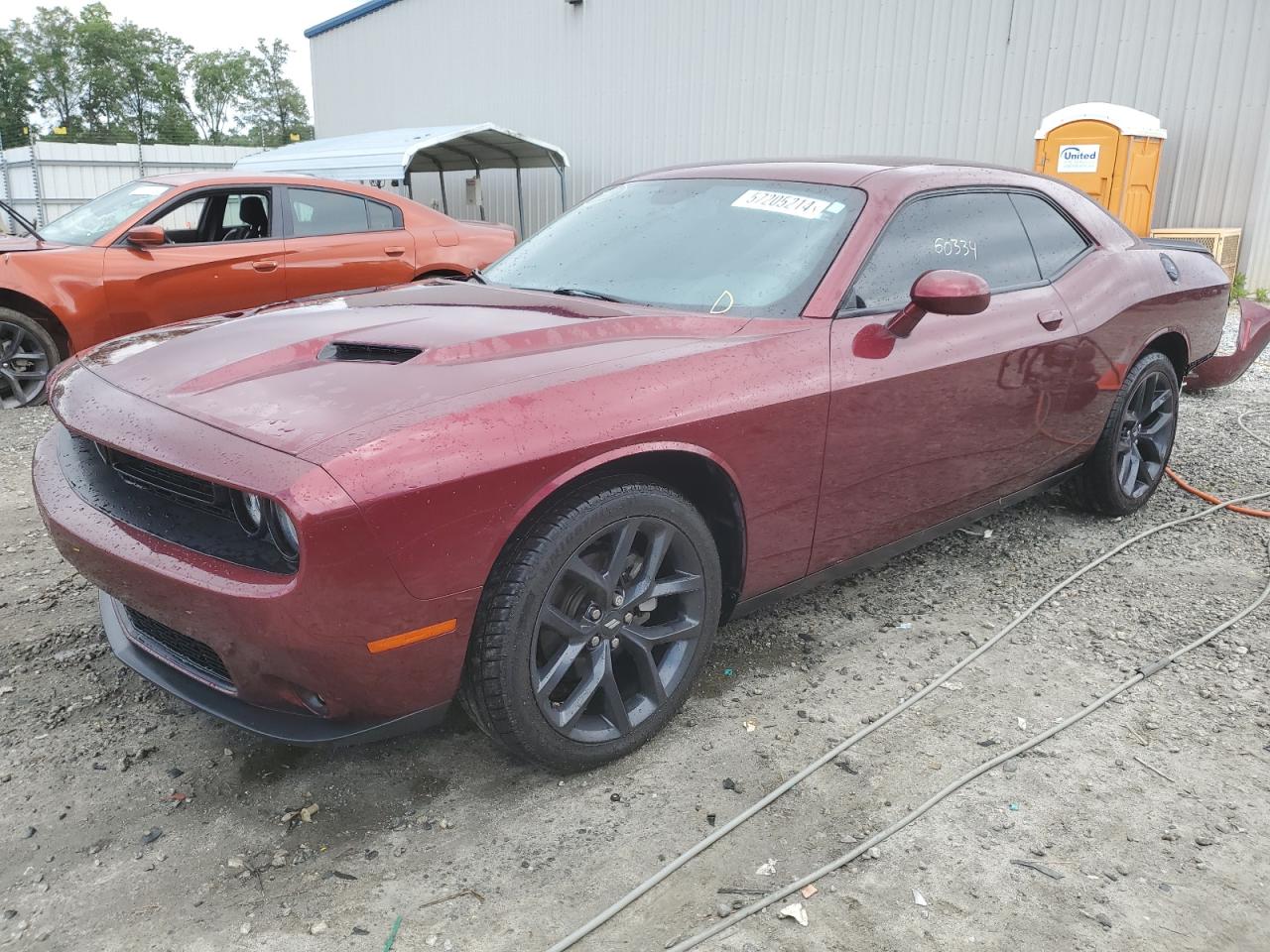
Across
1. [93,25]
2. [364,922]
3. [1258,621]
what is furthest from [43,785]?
[93,25]

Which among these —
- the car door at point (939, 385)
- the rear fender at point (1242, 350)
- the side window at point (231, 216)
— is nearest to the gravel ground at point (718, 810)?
the car door at point (939, 385)

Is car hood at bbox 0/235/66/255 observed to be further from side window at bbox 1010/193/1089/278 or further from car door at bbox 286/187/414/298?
side window at bbox 1010/193/1089/278

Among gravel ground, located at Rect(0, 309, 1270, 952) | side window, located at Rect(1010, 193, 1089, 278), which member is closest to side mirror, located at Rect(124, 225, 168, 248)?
gravel ground, located at Rect(0, 309, 1270, 952)

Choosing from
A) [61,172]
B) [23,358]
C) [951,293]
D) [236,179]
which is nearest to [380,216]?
[236,179]

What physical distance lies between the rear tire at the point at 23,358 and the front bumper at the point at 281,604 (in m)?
4.45

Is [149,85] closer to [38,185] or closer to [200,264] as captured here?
[38,185]

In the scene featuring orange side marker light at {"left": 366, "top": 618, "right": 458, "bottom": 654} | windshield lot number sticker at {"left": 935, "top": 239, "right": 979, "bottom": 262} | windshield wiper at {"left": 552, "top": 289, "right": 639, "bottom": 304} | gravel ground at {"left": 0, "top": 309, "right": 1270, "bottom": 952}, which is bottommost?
gravel ground at {"left": 0, "top": 309, "right": 1270, "bottom": 952}

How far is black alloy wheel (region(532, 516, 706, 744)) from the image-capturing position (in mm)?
2344

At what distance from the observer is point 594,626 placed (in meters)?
2.40

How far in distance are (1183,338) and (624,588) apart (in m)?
3.25

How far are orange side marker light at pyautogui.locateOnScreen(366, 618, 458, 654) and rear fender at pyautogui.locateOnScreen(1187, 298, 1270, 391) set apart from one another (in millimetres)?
4990

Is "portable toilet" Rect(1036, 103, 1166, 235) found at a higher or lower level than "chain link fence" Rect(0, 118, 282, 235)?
higher

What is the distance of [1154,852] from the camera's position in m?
2.26

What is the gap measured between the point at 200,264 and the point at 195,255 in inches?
2.7
